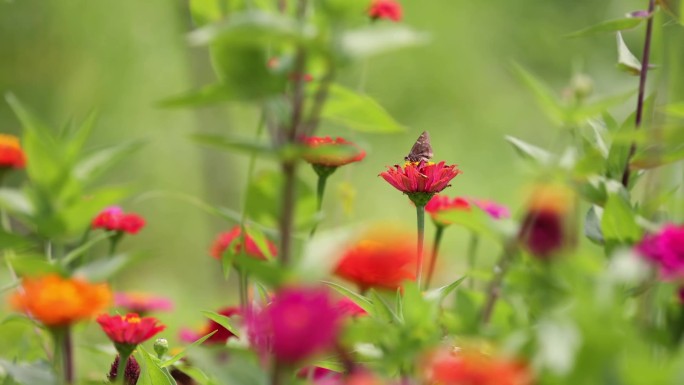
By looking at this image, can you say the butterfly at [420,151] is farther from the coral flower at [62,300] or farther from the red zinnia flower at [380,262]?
the coral flower at [62,300]

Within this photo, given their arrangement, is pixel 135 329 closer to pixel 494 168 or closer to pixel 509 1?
pixel 494 168

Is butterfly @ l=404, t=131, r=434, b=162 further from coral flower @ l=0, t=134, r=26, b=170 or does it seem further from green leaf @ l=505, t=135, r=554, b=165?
coral flower @ l=0, t=134, r=26, b=170

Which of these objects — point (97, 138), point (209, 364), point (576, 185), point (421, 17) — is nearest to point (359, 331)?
point (209, 364)

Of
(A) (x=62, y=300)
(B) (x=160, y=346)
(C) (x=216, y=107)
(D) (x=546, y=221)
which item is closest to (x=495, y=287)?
(D) (x=546, y=221)

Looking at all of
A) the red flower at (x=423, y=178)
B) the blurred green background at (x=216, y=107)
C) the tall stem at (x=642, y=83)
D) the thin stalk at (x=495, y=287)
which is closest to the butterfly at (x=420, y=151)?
the red flower at (x=423, y=178)

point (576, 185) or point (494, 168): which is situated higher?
point (576, 185)

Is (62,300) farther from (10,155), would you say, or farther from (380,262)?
(10,155)
